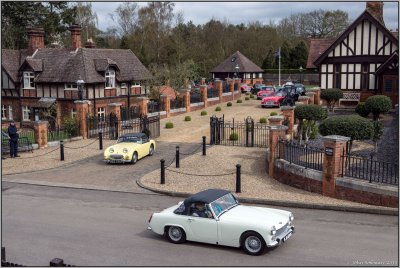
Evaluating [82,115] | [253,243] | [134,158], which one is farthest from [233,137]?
[253,243]

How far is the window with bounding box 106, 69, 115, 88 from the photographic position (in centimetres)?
Answer: 3800

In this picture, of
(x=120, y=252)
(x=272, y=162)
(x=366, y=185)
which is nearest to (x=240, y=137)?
(x=272, y=162)

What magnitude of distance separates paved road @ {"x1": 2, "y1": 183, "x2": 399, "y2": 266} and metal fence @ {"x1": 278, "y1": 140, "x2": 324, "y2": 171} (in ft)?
7.95

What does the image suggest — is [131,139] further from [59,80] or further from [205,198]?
[59,80]

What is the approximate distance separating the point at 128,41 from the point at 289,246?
2339 inches

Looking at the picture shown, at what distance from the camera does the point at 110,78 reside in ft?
126

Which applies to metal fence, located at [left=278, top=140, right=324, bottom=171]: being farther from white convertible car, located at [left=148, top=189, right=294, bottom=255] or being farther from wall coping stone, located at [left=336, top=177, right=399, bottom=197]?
white convertible car, located at [left=148, top=189, right=294, bottom=255]

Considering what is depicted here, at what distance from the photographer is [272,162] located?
707 inches

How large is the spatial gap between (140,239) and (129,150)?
9.60m

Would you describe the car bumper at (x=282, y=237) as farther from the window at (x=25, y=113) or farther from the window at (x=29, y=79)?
the window at (x=25, y=113)

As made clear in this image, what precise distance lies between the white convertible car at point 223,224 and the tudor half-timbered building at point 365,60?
25.8 meters

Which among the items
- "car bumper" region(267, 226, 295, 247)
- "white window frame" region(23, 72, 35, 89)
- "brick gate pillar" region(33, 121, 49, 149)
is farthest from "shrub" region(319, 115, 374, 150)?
"white window frame" region(23, 72, 35, 89)

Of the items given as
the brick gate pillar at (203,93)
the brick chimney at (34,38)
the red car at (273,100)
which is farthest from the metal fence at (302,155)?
the brick chimney at (34,38)

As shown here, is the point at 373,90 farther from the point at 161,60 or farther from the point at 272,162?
the point at 161,60
